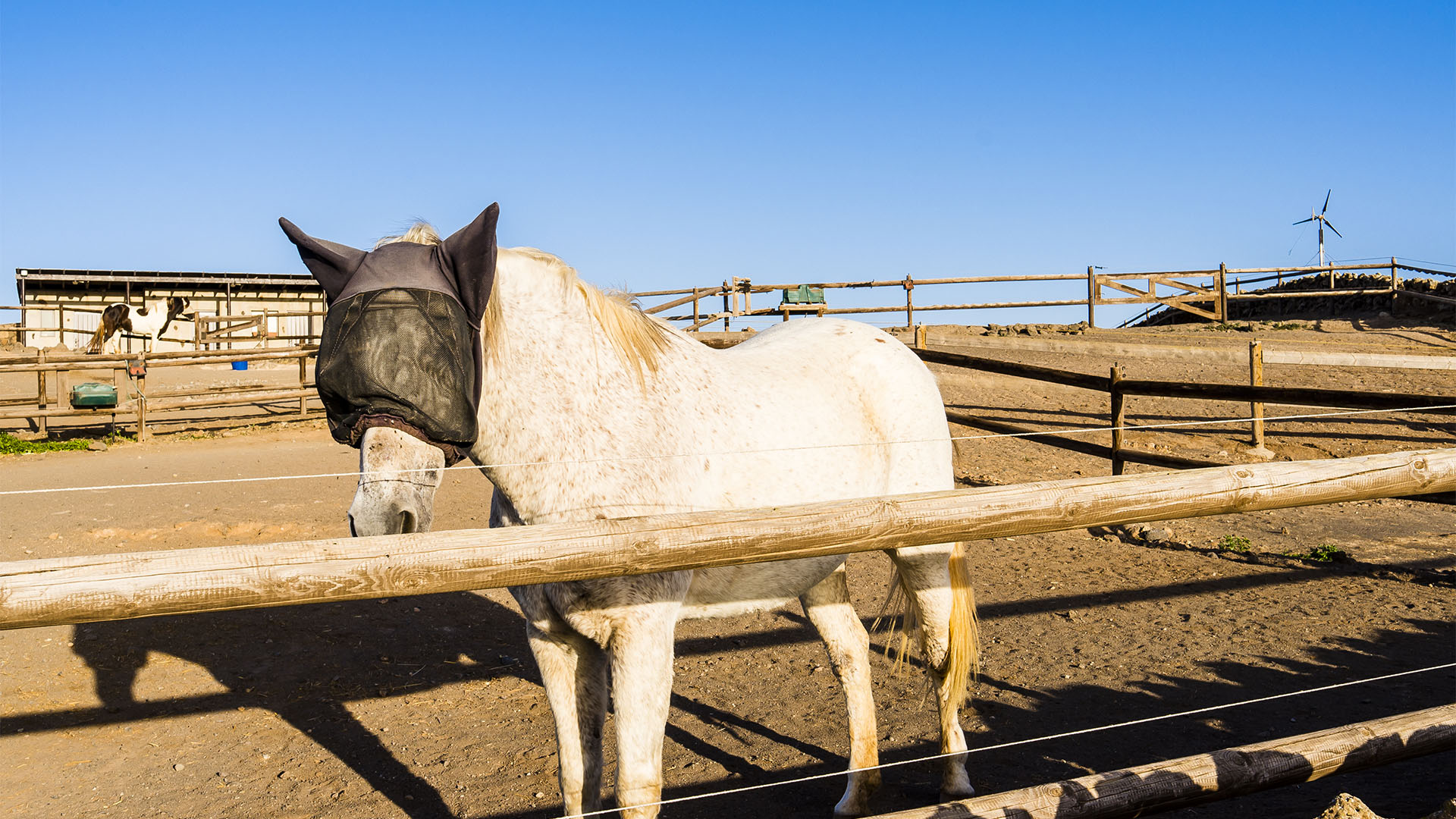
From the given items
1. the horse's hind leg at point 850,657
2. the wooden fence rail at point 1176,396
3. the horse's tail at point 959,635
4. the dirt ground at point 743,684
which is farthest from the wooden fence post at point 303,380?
the horse's tail at point 959,635

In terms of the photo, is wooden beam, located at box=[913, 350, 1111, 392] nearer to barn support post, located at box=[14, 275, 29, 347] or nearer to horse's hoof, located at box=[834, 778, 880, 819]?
horse's hoof, located at box=[834, 778, 880, 819]

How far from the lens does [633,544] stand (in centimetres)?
193

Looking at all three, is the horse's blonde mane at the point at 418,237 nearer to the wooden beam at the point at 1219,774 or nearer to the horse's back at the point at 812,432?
the horse's back at the point at 812,432

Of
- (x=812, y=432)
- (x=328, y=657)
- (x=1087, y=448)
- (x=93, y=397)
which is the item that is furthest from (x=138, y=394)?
(x=812, y=432)

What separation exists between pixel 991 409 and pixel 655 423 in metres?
10.8

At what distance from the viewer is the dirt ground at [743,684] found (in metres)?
3.51

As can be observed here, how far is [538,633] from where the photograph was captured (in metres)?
2.59

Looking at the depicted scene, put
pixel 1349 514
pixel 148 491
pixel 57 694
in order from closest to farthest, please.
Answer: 1. pixel 57 694
2. pixel 1349 514
3. pixel 148 491

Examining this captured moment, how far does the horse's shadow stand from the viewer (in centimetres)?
421

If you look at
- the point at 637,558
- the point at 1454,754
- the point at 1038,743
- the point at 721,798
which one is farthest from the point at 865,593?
the point at 637,558

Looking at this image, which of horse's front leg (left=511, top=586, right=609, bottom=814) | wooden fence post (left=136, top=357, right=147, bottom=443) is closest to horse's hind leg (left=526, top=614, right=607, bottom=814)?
horse's front leg (left=511, top=586, right=609, bottom=814)

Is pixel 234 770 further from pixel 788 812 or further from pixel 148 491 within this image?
pixel 148 491

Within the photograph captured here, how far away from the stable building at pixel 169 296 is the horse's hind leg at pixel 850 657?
25008 millimetres

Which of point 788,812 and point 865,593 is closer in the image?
point 788,812
